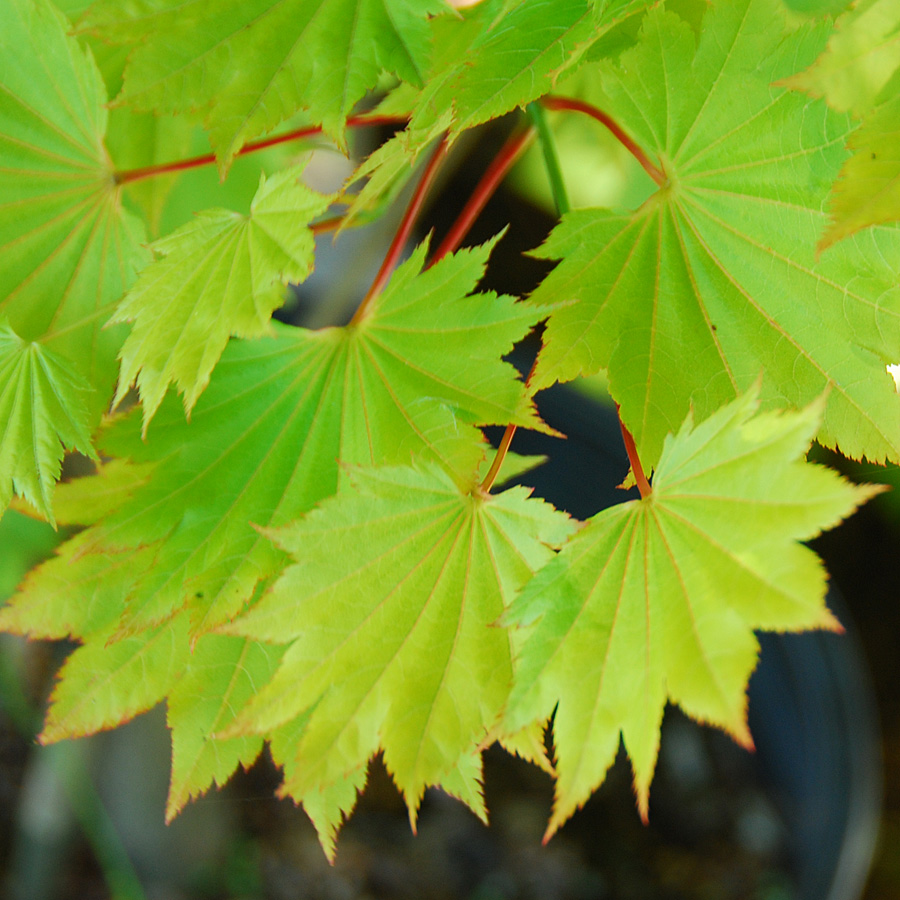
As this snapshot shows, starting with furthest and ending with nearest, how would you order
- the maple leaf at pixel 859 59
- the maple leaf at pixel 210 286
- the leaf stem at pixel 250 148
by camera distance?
the leaf stem at pixel 250 148 < the maple leaf at pixel 210 286 < the maple leaf at pixel 859 59

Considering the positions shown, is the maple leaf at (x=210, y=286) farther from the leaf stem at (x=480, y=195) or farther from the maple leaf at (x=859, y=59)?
the maple leaf at (x=859, y=59)

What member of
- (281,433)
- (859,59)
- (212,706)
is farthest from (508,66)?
(212,706)

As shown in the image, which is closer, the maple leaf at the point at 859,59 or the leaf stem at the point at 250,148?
the maple leaf at the point at 859,59

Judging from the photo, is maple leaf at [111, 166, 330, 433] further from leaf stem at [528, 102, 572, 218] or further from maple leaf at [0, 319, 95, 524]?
leaf stem at [528, 102, 572, 218]

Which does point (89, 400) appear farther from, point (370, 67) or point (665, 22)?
point (665, 22)

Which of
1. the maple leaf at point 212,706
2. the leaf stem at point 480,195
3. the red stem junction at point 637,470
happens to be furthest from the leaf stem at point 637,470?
the maple leaf at point 212,706
